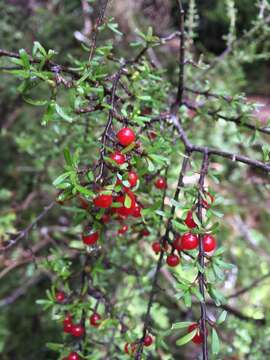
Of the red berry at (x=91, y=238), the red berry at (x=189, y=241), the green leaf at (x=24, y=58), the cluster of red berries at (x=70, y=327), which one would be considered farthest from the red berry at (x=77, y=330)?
the green leaf at (x=24, y=58)

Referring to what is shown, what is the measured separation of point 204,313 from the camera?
619 mm

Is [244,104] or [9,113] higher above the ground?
[244,104]

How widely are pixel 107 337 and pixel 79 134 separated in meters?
0.57

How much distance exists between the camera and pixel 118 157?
618mm

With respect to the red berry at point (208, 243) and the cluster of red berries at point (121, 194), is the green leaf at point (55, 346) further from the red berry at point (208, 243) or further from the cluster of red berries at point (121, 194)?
the red berry at point (208, 243)

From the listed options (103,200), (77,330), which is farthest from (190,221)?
(77,330)

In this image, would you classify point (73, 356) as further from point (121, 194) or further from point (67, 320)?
point (121, 194)

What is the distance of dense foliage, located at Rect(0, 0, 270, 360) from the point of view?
0.67m

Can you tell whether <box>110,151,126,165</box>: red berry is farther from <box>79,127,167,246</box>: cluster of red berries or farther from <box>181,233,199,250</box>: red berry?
<box>181,233,199,250</box>: red berry

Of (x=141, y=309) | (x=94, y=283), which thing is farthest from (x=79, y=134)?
(x=141, y=309)

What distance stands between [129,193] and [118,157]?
74mm

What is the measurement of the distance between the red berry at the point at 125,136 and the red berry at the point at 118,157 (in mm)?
23

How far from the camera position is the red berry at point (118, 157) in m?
0.62

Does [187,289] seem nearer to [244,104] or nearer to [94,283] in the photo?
[94,283]
